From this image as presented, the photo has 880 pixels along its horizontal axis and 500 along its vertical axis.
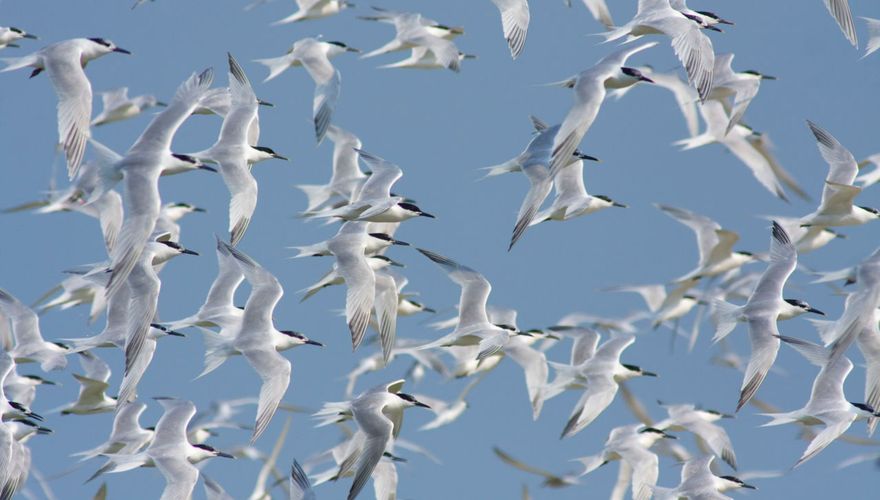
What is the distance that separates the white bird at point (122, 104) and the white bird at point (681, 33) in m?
5.84

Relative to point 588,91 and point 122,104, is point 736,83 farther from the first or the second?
point 122,104

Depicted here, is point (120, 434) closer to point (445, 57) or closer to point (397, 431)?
point (397, 431)

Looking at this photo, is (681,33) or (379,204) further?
(379,204)

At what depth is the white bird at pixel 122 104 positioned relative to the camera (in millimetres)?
15562

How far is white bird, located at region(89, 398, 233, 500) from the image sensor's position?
1116 cm

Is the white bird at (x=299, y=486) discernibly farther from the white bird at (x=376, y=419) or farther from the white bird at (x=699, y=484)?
the white bird at (x=699, y=484)

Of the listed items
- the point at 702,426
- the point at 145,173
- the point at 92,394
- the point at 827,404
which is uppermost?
the point at 145,173

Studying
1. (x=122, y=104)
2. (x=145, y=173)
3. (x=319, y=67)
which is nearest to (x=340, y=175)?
(x=319, y=67)

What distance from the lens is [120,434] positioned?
41.1 ft

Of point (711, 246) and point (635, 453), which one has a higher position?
point (711, 246)

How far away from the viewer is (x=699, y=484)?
12148mm

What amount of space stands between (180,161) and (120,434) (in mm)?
2538

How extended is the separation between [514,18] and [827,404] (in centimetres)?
391

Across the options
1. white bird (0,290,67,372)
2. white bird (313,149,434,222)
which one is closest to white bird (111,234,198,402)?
white bird (313,149,434,222)
